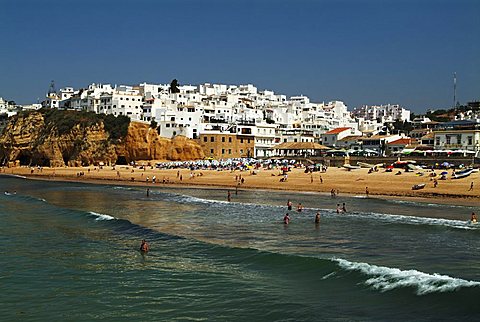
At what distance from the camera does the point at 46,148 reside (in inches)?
2904

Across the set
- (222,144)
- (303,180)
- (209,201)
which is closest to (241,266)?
(209,201)

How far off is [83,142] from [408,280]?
62889mm

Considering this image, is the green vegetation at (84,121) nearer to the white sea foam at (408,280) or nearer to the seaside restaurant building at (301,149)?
the seaside restaurant building at (301,149)

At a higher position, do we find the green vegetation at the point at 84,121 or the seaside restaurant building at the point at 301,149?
the green vegetation at the point at 84,121

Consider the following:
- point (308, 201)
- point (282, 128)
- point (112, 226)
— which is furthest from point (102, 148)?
point (112, 226)

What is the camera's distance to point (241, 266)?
53.0 ft

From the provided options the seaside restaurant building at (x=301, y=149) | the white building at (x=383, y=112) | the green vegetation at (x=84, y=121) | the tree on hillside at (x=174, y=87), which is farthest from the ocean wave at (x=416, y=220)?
the white building at (x=383, y=112)

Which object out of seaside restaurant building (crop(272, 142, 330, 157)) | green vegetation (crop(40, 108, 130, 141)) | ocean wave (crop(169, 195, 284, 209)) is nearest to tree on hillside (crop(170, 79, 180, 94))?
green vegetation (crop(40, 108, 130, 141))

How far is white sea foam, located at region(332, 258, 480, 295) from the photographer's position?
13063 millimetres

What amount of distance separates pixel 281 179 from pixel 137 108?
37260 millimetres

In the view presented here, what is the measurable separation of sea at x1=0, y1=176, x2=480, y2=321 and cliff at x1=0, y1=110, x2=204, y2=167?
38.4 metres

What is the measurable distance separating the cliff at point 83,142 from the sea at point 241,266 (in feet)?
126

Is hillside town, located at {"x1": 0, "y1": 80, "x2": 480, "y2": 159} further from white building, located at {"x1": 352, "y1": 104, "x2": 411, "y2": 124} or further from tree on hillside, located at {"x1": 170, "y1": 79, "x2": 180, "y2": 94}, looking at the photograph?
white building, located at {"x1": 352, "y1": 104, "x2": 411, "y2": 124}

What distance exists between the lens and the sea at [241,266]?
39.2ft
